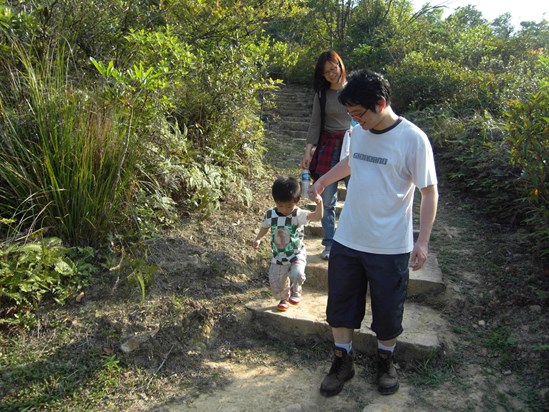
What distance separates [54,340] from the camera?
9.62 ft

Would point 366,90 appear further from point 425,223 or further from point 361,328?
point 361,328

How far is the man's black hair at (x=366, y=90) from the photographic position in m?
2.36

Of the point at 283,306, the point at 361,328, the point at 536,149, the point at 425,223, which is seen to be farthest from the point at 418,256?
the point at 536,149

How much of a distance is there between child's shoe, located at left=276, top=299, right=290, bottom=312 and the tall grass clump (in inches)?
56.3

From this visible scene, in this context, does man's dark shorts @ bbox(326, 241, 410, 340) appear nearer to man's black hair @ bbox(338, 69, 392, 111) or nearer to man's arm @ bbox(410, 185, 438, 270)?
man's arm @ bbox(410, 185, 438, 270)

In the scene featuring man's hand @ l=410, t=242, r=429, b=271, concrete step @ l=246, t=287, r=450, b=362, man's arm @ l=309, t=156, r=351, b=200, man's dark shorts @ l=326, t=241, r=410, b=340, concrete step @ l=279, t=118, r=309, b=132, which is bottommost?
concrete step @ l=246, t=287, r=450, b=362

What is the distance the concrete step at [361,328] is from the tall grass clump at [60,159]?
1.37 meters

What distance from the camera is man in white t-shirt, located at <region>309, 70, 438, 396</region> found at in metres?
2.39

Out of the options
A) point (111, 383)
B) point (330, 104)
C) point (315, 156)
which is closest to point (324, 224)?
point (315, 156)

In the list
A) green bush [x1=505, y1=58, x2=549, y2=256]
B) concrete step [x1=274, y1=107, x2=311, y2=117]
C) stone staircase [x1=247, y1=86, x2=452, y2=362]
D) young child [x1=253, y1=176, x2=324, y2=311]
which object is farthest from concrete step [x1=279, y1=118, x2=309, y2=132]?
young child [x1=253, y1=176, x2=324, y2=311]

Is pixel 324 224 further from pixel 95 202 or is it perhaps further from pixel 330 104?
pixel 95 202

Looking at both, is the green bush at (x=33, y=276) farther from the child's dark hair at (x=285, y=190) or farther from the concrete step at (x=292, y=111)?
the concrete step at (x=292, y=111)

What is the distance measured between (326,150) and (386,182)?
147 centimetres

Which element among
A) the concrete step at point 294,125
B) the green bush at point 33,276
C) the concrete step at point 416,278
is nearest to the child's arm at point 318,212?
the concrete step at point 416,278
